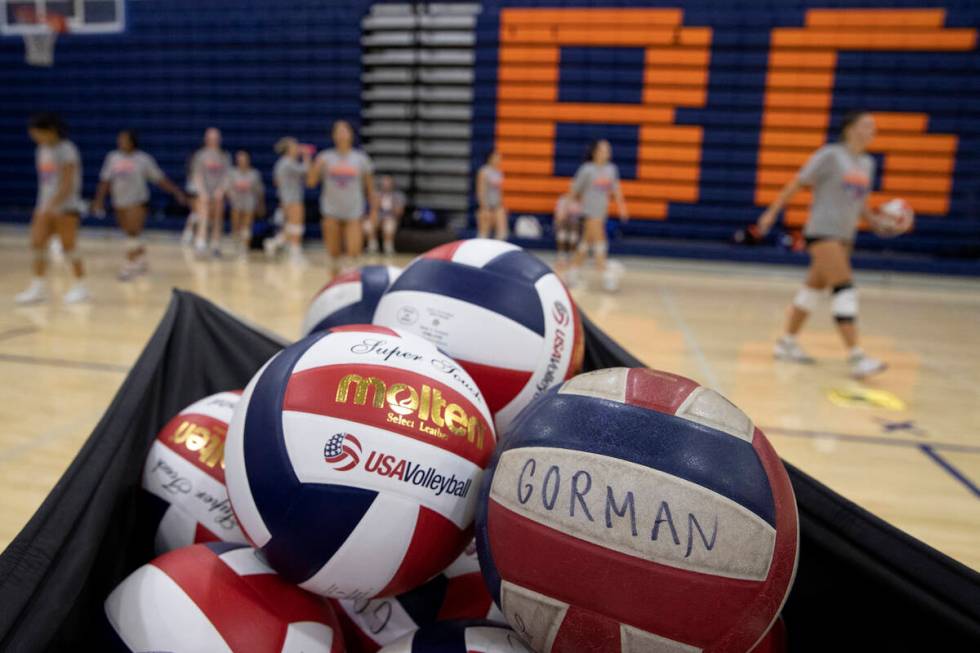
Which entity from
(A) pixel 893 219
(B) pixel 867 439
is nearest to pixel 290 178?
(A) pixel 893 219

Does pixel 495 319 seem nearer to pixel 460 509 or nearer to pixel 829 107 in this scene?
pixel 460 509

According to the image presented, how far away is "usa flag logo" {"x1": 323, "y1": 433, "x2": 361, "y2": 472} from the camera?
1086 mm

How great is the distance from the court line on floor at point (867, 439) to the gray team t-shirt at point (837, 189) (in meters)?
1.88

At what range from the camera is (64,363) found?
12.3ft

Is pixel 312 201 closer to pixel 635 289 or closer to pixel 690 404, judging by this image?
pixel 635 289

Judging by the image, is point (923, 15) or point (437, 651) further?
point (923, 15)

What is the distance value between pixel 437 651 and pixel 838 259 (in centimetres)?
425

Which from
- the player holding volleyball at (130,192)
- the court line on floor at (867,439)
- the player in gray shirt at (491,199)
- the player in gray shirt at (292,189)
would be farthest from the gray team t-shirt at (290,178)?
the court line on floor at (867,439)

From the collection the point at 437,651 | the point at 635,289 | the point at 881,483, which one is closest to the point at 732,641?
the point at 437,651

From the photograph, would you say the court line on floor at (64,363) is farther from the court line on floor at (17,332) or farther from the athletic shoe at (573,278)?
the athletic shoe at (573,278)

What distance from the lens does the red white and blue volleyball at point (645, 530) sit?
0.90 m

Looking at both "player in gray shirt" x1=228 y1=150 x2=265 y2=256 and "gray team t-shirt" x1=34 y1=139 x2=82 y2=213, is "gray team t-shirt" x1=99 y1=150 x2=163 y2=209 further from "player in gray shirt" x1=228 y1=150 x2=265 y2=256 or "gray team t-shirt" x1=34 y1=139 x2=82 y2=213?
"player in gray shirt" x1=228 y1=150 x2=265 y2=256

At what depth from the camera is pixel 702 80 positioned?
32.8 ft

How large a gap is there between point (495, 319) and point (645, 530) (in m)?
0.66
